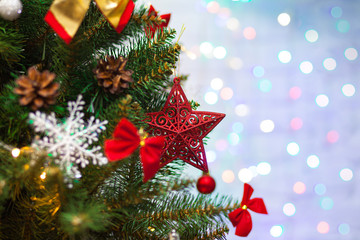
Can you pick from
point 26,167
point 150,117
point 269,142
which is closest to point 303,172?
point 269,142

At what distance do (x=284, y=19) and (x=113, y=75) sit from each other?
0.70m

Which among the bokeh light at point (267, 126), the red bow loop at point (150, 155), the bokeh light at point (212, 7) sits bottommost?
the red bow loop at point (150, 155)

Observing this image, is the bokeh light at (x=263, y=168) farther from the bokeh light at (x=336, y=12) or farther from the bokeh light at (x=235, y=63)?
the bokeh light at (x=336, y=12)

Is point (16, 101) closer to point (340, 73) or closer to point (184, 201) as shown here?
point (184, 201)

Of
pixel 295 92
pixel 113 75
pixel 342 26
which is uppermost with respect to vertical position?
pixel 342 26

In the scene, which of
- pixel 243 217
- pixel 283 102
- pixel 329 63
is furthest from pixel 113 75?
pixel 329 63

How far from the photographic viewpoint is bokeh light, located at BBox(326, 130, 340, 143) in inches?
37.1

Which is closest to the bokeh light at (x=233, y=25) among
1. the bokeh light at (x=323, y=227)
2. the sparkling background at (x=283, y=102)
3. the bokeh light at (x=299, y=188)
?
the sparkling background at (x=283, y=102)

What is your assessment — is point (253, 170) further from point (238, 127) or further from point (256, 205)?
point (256, 205)

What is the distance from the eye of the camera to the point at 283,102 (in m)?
0.94

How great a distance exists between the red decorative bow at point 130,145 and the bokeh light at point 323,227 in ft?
2.39

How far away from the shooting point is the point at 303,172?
93cm

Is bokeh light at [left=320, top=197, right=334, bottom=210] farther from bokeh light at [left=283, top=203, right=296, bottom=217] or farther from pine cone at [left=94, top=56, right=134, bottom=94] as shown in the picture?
pine cone at [left=94, top=56, right=134, bottom=94]

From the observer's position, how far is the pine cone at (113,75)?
405mm
